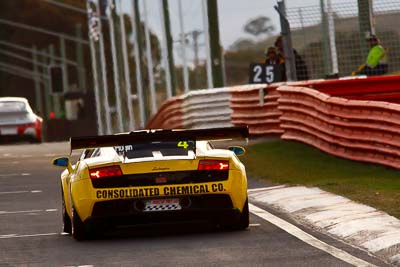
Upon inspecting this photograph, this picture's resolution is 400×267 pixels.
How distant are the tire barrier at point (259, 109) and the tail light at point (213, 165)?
14.7 meters

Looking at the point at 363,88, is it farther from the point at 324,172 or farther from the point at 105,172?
the point at 105,172

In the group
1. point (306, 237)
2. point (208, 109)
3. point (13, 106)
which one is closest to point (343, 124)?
point (306, 237)

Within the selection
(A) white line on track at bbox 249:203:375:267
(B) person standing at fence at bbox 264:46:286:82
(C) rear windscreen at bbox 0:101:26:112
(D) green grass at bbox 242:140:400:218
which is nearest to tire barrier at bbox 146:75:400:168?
(D) green grass at bbox 242:140:400:218

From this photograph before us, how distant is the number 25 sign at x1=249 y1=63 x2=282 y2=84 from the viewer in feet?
105

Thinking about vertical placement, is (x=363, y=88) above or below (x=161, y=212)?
above

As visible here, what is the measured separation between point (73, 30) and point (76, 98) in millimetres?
20003

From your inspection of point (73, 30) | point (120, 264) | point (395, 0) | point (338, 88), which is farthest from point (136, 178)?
point (73, 30)

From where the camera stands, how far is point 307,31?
99.7ft

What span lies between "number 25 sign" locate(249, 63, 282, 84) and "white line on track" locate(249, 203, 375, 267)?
1447cm

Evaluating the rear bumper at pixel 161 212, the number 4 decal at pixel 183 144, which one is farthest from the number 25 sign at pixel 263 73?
the rear bumper at pixel 161 212

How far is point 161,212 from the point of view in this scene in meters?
A: 14.4

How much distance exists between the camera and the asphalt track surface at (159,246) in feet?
40.7

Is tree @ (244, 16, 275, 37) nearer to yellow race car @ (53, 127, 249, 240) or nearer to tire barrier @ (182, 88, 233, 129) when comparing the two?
tire barrier @ (182, 88, 233, 129)

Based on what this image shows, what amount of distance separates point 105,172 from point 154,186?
462 millimetres
